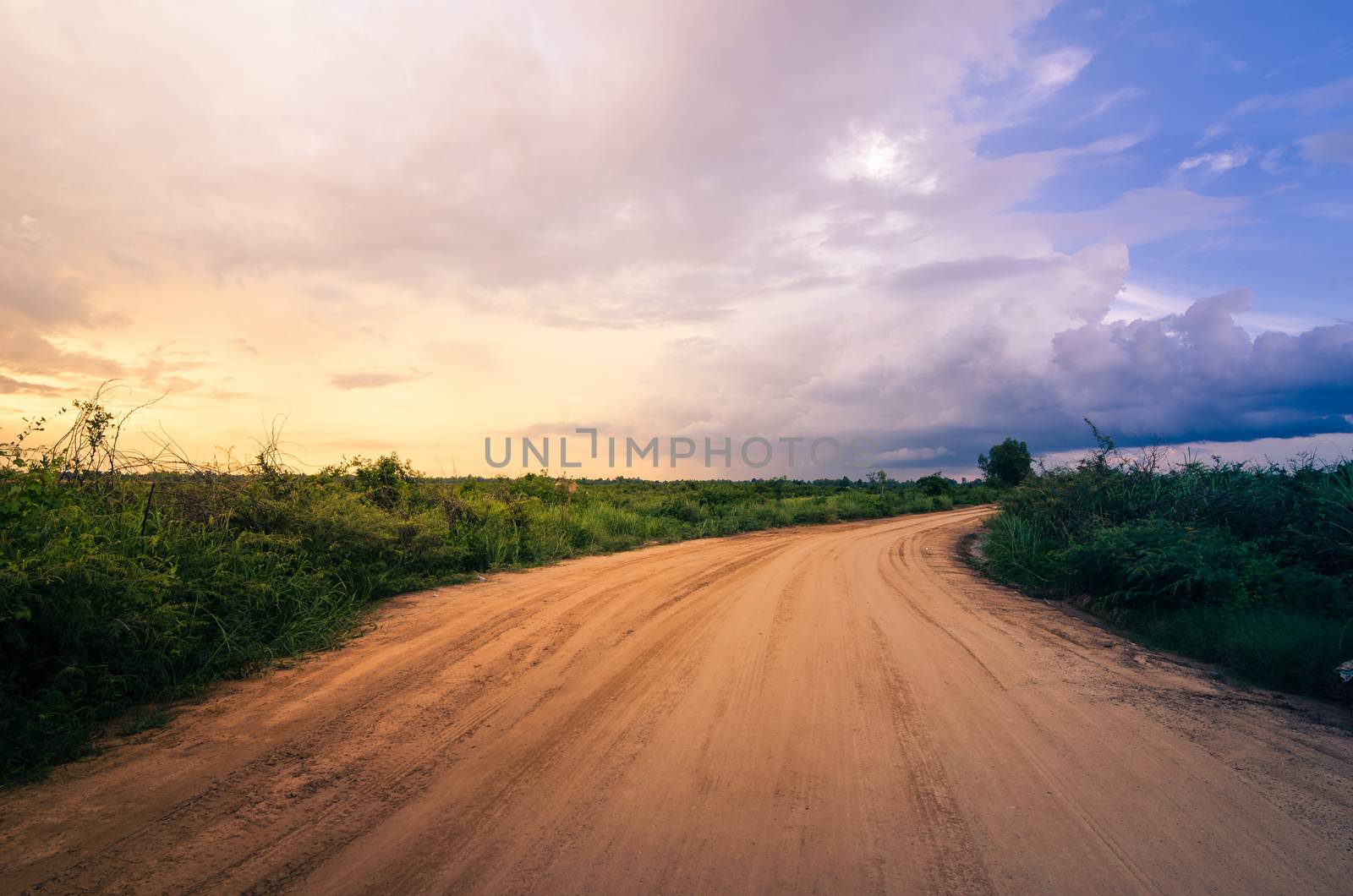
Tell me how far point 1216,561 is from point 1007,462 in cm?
5777

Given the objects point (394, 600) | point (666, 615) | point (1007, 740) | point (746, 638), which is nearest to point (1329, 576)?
point (1007, 740)

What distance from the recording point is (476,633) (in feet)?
21.3

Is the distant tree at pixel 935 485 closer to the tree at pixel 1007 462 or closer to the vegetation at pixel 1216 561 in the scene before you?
the tree at pixel 1007 462

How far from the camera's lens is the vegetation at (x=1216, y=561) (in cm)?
608

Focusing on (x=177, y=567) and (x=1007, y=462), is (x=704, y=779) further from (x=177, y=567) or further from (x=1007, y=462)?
(x=1007, y=462)

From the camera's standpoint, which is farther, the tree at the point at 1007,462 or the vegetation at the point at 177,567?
the tree at the point at 1007,462

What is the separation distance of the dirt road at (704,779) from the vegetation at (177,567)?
0.46 m

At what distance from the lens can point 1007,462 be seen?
197 feet

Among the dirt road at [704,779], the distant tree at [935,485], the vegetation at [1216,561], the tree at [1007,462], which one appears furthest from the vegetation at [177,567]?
the tree at [1007,462]

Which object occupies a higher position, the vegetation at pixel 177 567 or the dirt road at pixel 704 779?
the vegetation at pixel 177 567

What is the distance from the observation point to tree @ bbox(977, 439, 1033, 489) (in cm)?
5841

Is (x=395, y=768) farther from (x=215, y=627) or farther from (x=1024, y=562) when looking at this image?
(x=1024, y=562)

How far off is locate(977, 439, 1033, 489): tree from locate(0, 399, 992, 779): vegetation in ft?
186

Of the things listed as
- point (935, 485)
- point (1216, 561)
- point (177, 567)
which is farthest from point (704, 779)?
point (935, 485)
